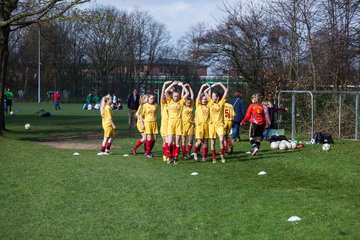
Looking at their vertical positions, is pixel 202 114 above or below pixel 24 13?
below

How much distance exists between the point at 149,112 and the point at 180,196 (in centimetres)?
639

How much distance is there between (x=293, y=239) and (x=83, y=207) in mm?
3876

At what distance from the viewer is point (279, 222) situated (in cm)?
837

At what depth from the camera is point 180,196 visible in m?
10.6

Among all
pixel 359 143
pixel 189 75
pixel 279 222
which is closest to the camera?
pixel 279 222

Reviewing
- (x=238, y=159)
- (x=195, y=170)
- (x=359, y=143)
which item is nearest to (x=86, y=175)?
(x=195, y=170)

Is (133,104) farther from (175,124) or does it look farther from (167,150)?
(175,124)

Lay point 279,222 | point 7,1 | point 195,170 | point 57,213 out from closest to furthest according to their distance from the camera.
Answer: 1. point 279,222
2. point 57,213
3. point 195,170
4. point 7,1

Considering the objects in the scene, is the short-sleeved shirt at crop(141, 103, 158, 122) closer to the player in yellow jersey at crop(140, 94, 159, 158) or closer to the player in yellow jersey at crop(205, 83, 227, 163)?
the player in yellow jersey at crop(140, 94, 159, 158)

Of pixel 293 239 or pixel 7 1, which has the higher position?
pixel 7 1

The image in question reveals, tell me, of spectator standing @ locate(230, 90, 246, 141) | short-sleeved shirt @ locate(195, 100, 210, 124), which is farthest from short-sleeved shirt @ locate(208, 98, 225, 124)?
spectator standing @ locate(230, 90, 246, 141)

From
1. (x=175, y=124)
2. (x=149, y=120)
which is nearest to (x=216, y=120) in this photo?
(x=175, y=124)

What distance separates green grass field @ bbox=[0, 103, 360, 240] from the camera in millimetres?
8203

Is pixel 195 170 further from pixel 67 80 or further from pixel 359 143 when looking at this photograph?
pixel 67 80
